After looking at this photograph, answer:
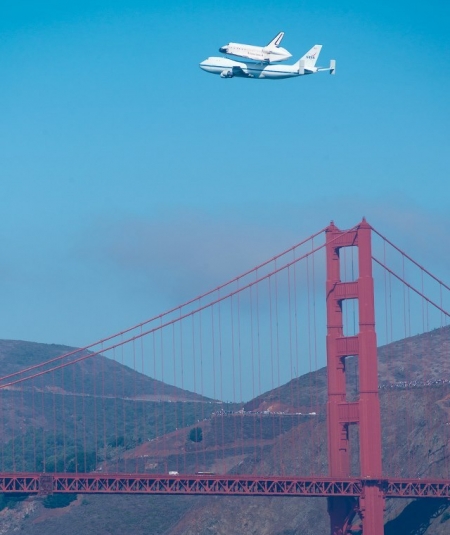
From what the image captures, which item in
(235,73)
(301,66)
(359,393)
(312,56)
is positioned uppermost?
(312,56)

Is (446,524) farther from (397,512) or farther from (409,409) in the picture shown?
(409,409)

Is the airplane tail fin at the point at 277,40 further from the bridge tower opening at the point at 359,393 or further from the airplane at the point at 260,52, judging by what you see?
the bridge tower opening at the point at 359,393

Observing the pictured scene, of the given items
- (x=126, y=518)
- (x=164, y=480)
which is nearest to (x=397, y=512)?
(x=164, y=480)

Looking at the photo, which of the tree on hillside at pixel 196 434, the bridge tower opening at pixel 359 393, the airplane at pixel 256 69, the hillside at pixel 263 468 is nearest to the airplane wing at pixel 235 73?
the airplane at pixel 256 69

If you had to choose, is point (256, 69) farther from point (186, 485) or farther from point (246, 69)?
point (186, 485)

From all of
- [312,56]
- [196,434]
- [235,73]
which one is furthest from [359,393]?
[196,434]

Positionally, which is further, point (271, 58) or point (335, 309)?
point (271, 58)

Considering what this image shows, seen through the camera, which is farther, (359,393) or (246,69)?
(246,69)
